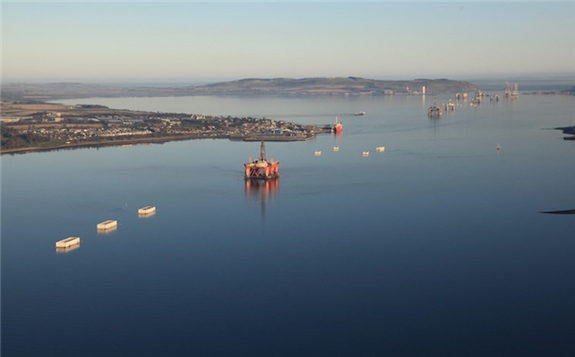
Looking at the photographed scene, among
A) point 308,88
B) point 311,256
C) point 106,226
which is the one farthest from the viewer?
point 308,88

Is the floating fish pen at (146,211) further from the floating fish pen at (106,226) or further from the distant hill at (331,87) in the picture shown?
the distant hill at (331,87)

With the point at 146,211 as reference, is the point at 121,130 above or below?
above

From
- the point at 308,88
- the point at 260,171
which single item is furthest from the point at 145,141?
the point at 308,88

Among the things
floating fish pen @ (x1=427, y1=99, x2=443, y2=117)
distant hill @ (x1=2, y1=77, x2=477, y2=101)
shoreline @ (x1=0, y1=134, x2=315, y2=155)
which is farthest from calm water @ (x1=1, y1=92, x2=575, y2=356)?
distant hill @ (x1=2, y1=77, x2=477, y2=101)

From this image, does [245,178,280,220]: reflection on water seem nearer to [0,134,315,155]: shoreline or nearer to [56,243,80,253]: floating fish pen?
[56,243,80,253]: floating fish pen

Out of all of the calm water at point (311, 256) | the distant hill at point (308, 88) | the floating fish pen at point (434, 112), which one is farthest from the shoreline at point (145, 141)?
the distant hill at point (308, 88)

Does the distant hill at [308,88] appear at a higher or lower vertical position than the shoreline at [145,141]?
higher

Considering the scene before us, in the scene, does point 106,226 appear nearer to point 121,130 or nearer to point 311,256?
point 311,256
